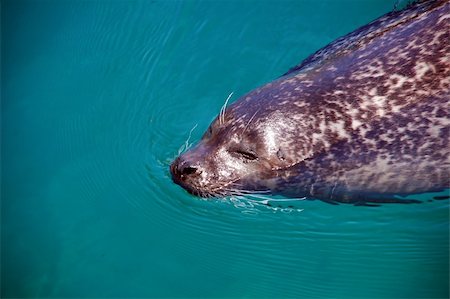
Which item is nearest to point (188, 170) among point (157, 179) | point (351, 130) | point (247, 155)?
point (247, 155)

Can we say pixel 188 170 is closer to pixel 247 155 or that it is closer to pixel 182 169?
pixel 182 169

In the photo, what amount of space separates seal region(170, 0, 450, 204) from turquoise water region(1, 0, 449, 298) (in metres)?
0.40

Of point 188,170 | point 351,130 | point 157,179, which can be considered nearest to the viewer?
point 351,130

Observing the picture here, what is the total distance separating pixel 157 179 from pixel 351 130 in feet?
5.82

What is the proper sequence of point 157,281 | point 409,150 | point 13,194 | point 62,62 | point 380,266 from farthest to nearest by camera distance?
point 62,62 < point 13,194 < point 157,281 < point 380,266 < point 409,150

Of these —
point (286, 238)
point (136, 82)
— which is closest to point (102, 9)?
point (136, 82)

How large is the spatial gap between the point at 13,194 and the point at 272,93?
2.70 metres

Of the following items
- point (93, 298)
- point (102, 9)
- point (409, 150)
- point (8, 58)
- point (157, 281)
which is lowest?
point (93, 298)

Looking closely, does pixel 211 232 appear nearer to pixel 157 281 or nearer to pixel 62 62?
pixel 157 281

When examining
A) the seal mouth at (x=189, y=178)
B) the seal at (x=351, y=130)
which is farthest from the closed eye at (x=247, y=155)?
the seal mouth at (x=189, y=178)

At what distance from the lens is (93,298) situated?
4.19 m

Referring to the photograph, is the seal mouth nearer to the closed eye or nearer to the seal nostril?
the seal nostril

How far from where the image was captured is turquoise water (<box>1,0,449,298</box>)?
152 inches

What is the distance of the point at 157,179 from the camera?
4348mm
